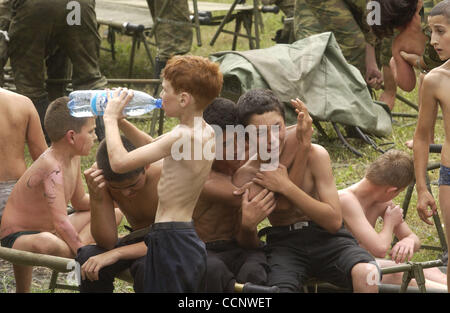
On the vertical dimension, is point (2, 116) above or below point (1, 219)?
above

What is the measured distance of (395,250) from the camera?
3641 mm

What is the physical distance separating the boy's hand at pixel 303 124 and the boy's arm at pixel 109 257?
29.7 inches

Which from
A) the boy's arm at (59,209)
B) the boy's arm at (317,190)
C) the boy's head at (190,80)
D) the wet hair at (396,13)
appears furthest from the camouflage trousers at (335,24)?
the boy's head at (190,80)

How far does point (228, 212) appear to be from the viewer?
3510 mm

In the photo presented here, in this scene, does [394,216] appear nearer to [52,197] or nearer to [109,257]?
[109,257]

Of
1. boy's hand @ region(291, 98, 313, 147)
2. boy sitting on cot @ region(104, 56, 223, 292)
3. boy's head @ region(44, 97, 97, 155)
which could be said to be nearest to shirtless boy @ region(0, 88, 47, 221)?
boy's head @ region(44, 97, 97, 155)

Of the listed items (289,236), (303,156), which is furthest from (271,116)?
(289,236)

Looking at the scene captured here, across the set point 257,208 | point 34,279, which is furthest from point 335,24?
point 257,208

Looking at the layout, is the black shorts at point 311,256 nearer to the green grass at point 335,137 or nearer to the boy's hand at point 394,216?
the boy's hand at point 394,216

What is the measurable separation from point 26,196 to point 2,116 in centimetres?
52

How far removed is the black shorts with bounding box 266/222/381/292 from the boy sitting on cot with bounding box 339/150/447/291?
219 millimetres

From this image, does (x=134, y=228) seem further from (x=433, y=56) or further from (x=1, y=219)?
(x=433, y=56)

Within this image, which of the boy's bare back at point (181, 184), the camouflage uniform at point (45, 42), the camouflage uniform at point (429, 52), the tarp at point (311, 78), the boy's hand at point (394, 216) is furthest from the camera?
the camouflage uniform at point (45, 42)

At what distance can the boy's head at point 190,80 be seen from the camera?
303 centimetres
